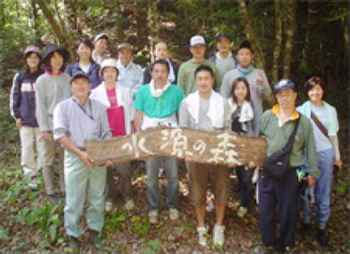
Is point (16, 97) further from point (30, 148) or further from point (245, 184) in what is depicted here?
A: point (245, 184)

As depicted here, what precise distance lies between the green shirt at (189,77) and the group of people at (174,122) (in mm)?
17

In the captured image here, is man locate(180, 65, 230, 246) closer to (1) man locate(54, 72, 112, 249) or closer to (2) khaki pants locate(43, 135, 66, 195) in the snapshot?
(1) man locate(54, 72, 112, 249)

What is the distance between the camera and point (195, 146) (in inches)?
173

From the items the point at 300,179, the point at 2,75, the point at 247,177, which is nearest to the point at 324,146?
the point at 300,179

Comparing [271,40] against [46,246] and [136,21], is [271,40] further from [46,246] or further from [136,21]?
[46,246]

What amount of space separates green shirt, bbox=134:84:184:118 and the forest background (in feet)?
6.16

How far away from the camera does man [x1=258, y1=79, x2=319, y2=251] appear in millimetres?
4328

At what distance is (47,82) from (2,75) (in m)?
6.82

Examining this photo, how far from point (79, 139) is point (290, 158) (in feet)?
9.34

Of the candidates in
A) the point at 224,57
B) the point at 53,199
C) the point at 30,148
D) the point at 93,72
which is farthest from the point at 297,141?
the point at 30,148

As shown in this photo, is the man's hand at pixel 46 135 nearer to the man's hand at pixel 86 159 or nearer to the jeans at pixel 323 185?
the man's hand at pixel 86 159

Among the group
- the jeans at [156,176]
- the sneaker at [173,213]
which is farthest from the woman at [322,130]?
the sneaker at [173,213]

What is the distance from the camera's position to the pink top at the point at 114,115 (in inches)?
197

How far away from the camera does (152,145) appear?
14.6 ft
